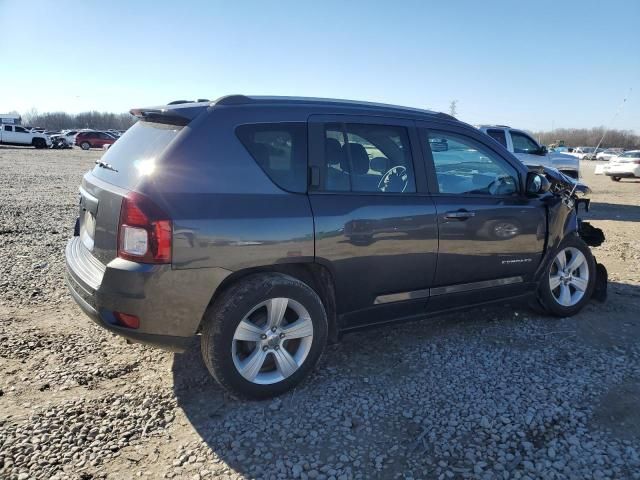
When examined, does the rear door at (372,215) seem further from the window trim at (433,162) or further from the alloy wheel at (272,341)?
the alloy wheel at (272,341)

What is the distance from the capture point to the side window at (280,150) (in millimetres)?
3094

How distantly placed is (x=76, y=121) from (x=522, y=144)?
11406cm

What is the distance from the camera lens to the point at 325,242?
3193mm

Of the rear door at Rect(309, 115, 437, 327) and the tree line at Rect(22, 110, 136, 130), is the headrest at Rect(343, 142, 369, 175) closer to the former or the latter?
the rear door at Rect(309, 115, 437, 327)

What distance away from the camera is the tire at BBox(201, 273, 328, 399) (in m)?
2.98

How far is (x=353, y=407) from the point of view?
124 inches

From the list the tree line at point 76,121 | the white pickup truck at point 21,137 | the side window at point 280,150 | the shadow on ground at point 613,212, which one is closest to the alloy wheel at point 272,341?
the side window at point 280,150

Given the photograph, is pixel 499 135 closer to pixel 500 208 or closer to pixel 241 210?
pixel 500 208

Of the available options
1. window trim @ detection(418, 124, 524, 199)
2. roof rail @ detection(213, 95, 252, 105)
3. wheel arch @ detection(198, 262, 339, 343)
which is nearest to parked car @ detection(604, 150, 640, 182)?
window trim @ detection(418, 124, 524, 199)

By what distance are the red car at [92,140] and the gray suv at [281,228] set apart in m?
41.9

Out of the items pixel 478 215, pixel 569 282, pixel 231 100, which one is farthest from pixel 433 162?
pixel 569 282

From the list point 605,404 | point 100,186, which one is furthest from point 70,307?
point 605,404

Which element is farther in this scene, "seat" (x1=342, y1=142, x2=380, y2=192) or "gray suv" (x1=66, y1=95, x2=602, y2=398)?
"seat" (x1=342, y1=142, x2=380, y2=192)

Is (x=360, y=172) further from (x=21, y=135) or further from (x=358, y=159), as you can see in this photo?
(x=21, y=135)
